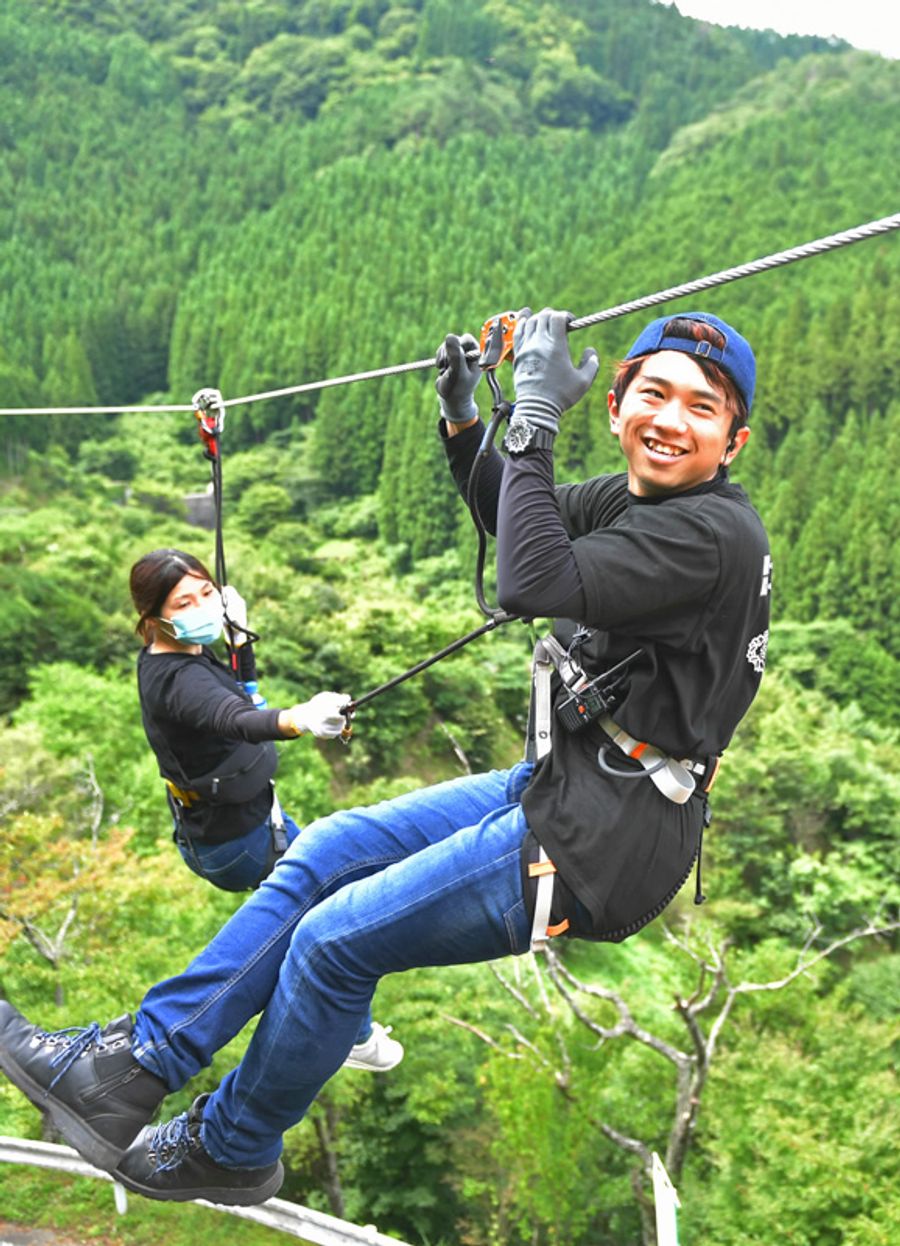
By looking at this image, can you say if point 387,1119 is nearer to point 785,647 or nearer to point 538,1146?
point 538,1146

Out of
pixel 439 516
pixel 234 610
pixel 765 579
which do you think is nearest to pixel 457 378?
pixel 765 579

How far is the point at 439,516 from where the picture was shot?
44344 mm

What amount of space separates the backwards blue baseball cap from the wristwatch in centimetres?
27

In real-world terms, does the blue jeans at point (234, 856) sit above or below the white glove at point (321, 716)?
below

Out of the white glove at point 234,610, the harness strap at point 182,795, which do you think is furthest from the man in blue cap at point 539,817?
the white glove at point 234,610

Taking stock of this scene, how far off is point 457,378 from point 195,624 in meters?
1.16

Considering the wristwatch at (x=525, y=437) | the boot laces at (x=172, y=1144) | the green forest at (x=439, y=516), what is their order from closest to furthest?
the wristwatch at (x=525, y=437) → the boot laces at (x=172, y=1144) → the green forest at (x=439, y=516)

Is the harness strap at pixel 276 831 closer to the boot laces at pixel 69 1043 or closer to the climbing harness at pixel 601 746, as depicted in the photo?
the boot laces at pixel 69 1043

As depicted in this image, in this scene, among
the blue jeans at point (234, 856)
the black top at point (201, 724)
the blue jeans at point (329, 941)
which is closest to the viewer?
the blue jeans at point (329, 941)

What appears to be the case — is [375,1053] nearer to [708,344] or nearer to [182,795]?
[182,795]

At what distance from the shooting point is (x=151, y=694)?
3.32 meters

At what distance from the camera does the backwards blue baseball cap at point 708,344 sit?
7.14 ft

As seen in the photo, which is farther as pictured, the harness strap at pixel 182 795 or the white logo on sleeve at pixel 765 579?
the harness strap at pixel 182 795

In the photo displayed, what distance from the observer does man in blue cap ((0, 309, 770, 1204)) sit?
2.07 metres
